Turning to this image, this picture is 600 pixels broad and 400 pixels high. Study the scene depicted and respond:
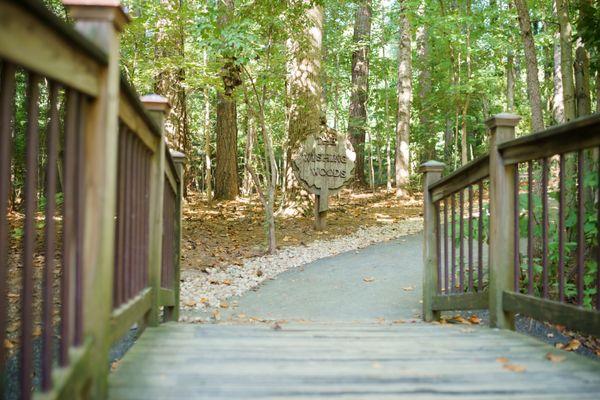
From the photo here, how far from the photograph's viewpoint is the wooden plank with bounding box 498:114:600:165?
8.34 ft

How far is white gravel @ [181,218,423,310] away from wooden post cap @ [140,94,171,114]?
300cm

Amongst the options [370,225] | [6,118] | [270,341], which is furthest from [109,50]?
[370,225]

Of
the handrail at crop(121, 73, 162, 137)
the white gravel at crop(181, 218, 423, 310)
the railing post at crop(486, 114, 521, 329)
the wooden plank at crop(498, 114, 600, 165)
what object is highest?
the handrail at crop(121, 73, 162, 137)

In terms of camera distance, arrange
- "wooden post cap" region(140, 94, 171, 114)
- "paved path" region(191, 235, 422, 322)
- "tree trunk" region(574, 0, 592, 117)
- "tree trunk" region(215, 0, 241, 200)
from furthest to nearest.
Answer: "tree trunk" region(215, 0, 241, 200)
"tree trunk" region(574, 0, 592, 117)
"paved path" region(191, 235, 422, 322)
"wooden post cap" region(140, 94, 171, 114)

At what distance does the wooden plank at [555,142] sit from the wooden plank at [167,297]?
2.33 metres

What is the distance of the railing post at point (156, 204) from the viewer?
3188mm

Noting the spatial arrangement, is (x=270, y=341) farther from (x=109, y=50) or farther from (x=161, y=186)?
(x=109, y=50)

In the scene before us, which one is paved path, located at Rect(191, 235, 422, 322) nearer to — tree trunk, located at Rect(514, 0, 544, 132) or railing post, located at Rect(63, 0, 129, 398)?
tree trunk, located at Rect(514, 0, 544, 132)

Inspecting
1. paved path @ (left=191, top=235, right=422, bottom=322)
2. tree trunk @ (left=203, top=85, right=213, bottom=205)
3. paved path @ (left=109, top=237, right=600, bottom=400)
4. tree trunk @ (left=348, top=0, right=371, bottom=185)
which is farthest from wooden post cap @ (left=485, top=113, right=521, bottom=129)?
tree trunk @ (left=348, top=0, right=371, bottom=185)

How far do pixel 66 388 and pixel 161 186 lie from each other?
1.79 m

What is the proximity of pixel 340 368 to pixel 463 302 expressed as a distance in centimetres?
192

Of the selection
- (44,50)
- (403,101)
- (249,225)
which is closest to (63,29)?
(44,50)

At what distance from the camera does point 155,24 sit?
9891 mm

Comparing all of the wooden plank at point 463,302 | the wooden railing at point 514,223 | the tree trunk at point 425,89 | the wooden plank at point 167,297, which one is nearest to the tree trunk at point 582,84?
the wooden railing at point 514,223
